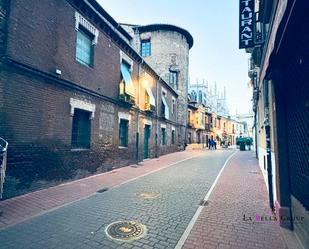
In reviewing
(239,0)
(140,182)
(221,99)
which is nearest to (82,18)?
(239,0)

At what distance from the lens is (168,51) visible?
26484 mm

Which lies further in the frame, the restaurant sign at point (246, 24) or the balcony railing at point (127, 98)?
the balcony railing at point (127, 98)

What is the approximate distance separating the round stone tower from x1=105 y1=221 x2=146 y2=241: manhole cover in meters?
22.6

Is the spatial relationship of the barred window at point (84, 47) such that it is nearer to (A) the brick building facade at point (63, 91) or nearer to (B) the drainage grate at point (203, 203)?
(A) the brick building facade at point (63, 91)

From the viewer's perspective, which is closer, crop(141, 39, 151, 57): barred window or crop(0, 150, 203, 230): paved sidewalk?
crop(0, 150, 203, 230): paved sidewalk

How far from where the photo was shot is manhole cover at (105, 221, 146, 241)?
13.7ft

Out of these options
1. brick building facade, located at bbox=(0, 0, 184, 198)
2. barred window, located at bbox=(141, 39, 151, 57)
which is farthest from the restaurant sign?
barred window, located at bbox=(141, 39, 151, 57)

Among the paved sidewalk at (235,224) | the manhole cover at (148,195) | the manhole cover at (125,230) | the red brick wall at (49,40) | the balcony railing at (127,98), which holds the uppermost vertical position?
the red brick wall at (49,40)

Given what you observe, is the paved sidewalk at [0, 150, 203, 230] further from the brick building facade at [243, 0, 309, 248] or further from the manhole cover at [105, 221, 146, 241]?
the brick building facade at [243, 0, 309, 248]

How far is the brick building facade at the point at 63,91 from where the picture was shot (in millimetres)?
6488

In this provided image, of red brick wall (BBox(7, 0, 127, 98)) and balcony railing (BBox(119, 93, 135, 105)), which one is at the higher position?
red brick wall (BBox(7, 0, 127, 98))

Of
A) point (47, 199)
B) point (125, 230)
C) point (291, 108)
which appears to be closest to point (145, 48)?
point (47, 199)

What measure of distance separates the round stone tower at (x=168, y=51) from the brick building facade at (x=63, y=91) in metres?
12.5

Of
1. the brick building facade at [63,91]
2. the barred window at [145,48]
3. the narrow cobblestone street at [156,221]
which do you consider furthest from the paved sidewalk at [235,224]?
the barred window at [145,48]
